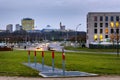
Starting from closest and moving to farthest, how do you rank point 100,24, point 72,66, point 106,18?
1. point 72,66
2. point 100,24
3. point 106,18

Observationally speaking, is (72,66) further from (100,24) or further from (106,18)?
(106,18)

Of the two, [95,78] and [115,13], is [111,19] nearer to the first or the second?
[115,13]

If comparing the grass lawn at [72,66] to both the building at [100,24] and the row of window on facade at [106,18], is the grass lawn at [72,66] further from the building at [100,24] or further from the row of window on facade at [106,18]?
the row of window on facade at [106,18]

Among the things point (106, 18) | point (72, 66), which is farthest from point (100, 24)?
point (72, 66)

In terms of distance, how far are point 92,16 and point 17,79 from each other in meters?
153

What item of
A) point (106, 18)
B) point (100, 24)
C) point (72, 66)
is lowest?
point (72, 66)

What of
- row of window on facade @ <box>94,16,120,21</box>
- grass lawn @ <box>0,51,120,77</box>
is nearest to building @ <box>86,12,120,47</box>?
row of window on facade @ <box>94,16,120,21</box>

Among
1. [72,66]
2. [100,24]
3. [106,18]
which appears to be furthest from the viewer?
[106,18]

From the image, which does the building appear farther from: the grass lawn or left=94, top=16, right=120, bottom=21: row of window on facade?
the grass lawn

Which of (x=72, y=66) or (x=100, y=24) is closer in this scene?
(x=72, y=66)

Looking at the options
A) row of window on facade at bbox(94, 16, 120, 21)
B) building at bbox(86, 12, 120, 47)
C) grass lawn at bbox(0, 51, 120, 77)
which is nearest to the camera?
grass lawn at bbox(0, 51, 120, 77)

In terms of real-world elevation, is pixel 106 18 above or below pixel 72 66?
above

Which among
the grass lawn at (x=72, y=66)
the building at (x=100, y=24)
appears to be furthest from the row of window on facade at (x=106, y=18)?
the grass lawn at (x=72, y=66)

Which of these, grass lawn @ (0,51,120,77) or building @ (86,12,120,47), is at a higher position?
building @ (86,12,120,47)
